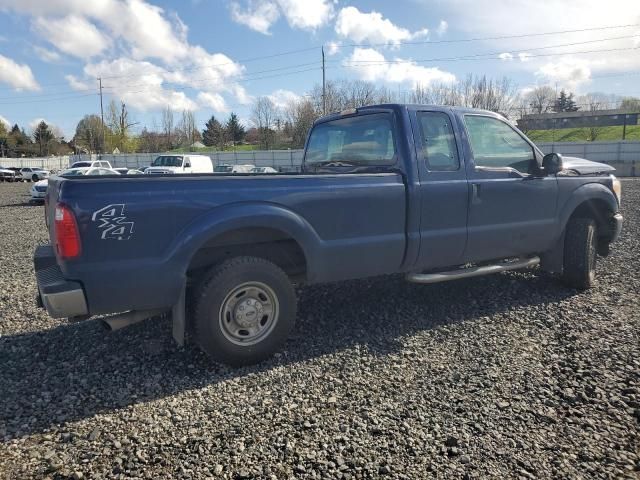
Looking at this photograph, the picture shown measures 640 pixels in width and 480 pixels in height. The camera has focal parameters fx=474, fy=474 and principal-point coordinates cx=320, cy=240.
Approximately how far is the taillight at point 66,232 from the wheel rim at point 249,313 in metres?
1.10

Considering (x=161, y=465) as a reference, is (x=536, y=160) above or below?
above

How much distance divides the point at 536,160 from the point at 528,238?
882 millimetres

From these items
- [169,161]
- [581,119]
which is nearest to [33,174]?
[169,161]

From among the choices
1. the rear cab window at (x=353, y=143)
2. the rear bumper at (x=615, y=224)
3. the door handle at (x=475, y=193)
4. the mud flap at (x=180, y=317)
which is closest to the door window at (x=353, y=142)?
the rear cab window at (x=353, y=143)

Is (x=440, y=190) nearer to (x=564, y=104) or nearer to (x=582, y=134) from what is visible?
(x=582, y=134)

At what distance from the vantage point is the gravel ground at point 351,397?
260cm

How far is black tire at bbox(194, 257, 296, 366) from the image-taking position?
3553mm

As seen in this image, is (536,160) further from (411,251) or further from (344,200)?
(344,200)

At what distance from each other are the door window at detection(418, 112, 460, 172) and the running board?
1.00 metres

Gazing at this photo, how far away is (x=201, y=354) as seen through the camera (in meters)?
3.97

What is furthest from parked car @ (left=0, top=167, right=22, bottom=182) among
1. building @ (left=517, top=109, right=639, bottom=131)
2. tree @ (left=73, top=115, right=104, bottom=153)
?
building @ (left=517, top=109, right=639, bottom=131)

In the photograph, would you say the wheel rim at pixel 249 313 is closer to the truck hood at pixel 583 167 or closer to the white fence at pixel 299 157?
the truck hood at pixel 583 167

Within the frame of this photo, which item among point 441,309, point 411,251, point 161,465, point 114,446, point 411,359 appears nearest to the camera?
point 161,465

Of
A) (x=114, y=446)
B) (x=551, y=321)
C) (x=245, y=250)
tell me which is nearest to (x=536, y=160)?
(x=551, y=321)
